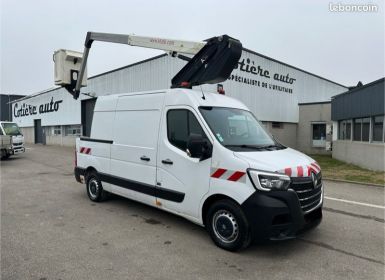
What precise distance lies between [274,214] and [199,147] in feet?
4.58

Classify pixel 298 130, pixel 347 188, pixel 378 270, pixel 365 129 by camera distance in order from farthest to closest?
pixel 298 130 → pixel 365 129 → pixel 347 188 → pixel 378 270

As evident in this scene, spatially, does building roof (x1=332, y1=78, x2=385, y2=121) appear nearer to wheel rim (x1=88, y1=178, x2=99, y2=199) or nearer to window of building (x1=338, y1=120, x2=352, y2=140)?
window of building (x1=338, y1=120, x2=352, y2=140)

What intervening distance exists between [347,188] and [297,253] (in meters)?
5.75

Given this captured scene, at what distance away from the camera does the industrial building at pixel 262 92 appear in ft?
66.6

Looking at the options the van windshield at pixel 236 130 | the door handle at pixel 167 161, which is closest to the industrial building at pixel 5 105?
the door handle at pixel 167 161

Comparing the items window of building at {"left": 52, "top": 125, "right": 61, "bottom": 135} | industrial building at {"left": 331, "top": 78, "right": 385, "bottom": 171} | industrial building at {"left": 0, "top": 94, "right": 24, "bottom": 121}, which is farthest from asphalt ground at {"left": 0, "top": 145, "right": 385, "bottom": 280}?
industrial building at {"left": 0, "top": 94, "right": 24, "bottom": 121}

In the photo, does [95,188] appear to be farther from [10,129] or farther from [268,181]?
[10,129]

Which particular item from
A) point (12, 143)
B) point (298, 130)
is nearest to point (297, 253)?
point (12, 143)

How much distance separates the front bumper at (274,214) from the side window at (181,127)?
1.38 m

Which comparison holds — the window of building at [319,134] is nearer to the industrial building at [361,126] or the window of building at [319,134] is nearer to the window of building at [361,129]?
the industrial building at [361,126]


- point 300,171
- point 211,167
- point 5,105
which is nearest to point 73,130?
point 211,167

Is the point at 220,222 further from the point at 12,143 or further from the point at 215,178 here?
the point at 12,143

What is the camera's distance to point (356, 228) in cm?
550

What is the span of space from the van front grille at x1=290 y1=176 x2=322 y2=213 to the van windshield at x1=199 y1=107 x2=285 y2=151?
31.6 inches
